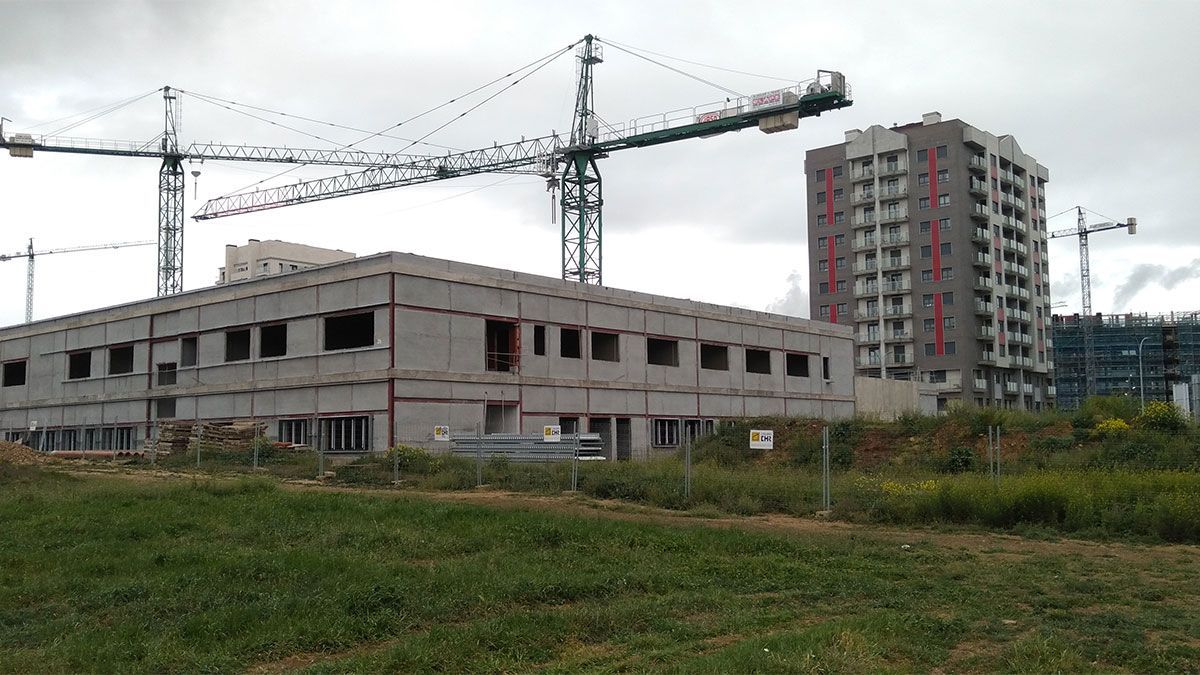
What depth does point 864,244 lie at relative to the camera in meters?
102

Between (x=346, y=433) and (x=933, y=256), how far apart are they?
74374mm

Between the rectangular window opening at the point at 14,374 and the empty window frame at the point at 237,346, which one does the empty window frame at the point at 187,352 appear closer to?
the empty window frame at the point at 237,346

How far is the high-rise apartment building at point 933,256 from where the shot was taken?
96312mm

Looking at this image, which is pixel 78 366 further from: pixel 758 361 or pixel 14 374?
pixel 758 361

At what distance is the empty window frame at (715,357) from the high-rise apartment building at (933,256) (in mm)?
48530

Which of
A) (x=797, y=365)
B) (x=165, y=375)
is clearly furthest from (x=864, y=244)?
(x=165, y=375)

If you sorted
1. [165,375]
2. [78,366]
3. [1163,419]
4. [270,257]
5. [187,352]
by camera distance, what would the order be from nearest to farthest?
[1163,419] → [187,352] → [165,375] → [78,366] → [270,257]

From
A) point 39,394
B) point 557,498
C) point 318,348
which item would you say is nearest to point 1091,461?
point 557,498

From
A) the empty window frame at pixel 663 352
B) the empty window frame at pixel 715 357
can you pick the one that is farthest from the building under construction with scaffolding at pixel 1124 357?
the empty window frame at pixel 663 352

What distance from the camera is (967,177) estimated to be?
9656cm

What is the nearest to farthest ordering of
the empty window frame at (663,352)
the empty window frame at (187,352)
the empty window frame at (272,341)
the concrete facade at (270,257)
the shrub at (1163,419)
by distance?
the shrub at (1163,419)
the empty window frame at (272,341)
the empty window frame at (187,352)
the empty window frame at (663,352)
the concrete facade at (270,257)

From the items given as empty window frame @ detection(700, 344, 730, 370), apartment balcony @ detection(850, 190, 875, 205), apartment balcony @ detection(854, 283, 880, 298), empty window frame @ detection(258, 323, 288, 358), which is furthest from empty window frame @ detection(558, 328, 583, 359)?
apartment balcony @ detection(850, 190, 875, 205)

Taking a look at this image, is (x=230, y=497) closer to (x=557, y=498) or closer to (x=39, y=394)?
(x=557, y=498)

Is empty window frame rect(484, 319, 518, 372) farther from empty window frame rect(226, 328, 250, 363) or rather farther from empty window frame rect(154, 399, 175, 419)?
empty window frame rect(154, 399, 175, 419)
